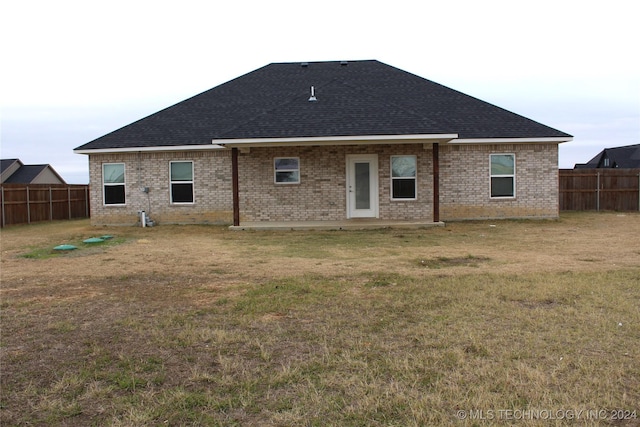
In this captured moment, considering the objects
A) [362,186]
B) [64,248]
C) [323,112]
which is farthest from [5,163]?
[362,186]

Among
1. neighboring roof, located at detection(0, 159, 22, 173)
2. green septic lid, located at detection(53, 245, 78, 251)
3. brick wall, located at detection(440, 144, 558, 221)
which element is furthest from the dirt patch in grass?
neighboring roof, located at detection(0, 159, 22, 173)

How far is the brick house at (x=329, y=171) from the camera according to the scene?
17.4m

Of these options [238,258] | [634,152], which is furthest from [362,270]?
[634,152]

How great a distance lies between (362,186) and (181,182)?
21.5ft

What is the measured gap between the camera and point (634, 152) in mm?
43625

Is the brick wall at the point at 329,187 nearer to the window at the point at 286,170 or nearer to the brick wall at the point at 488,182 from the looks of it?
the window at the point at 286,170

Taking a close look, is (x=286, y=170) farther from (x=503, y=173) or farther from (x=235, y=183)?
(x=503, y=173)

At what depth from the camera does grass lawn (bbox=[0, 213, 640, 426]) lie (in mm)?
3523

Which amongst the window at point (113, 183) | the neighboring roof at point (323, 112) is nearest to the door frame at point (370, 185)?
the neighboring roof at point (323, 112)

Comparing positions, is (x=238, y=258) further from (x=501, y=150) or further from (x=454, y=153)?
(x=501, y=150)

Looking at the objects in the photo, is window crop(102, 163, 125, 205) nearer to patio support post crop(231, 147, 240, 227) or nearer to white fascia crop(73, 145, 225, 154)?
white fascia crop(73, 145, 225, 154)

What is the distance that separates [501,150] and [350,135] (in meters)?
6.29

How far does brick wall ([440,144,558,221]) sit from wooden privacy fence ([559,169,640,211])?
223 inches

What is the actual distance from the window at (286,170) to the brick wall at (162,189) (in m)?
1.84
